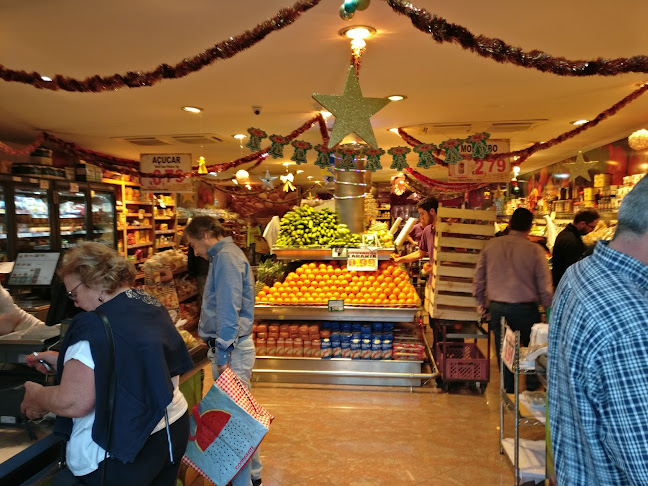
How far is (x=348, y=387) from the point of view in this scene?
18.2 ft

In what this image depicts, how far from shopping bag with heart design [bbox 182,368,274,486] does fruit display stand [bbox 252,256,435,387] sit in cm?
276

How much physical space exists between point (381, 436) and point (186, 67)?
3.46 meters

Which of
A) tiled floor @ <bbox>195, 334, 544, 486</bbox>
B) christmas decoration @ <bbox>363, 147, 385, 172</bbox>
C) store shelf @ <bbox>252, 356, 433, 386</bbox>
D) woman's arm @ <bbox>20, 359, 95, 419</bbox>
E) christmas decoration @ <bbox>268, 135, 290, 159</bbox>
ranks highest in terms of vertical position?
christmas decoration @ <bbox>268, 135, 290, 159</bbox>

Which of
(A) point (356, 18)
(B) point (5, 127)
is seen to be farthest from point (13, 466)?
(B) point (5, 127)

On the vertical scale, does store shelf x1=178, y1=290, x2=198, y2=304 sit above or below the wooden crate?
below

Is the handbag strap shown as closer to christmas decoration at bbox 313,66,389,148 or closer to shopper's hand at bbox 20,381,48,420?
shopper's hand at bbox 20,381,48,420

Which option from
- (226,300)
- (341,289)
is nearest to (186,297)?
(341,289)

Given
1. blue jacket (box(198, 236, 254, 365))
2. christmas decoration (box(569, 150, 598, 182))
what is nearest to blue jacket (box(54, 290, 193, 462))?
blue jacket (box(198, 236, 254, 365))

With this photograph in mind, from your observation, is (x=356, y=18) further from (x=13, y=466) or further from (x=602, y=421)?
(x=13, y=466)

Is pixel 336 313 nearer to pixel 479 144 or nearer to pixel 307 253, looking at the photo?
pixel 307 253

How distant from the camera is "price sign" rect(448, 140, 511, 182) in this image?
7.83 meters

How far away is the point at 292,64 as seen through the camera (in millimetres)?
4441

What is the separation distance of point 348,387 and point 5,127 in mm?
6250

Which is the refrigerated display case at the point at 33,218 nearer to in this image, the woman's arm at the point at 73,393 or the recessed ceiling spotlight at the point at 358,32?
the recessed ceiling spotlight at the point at 358,32
